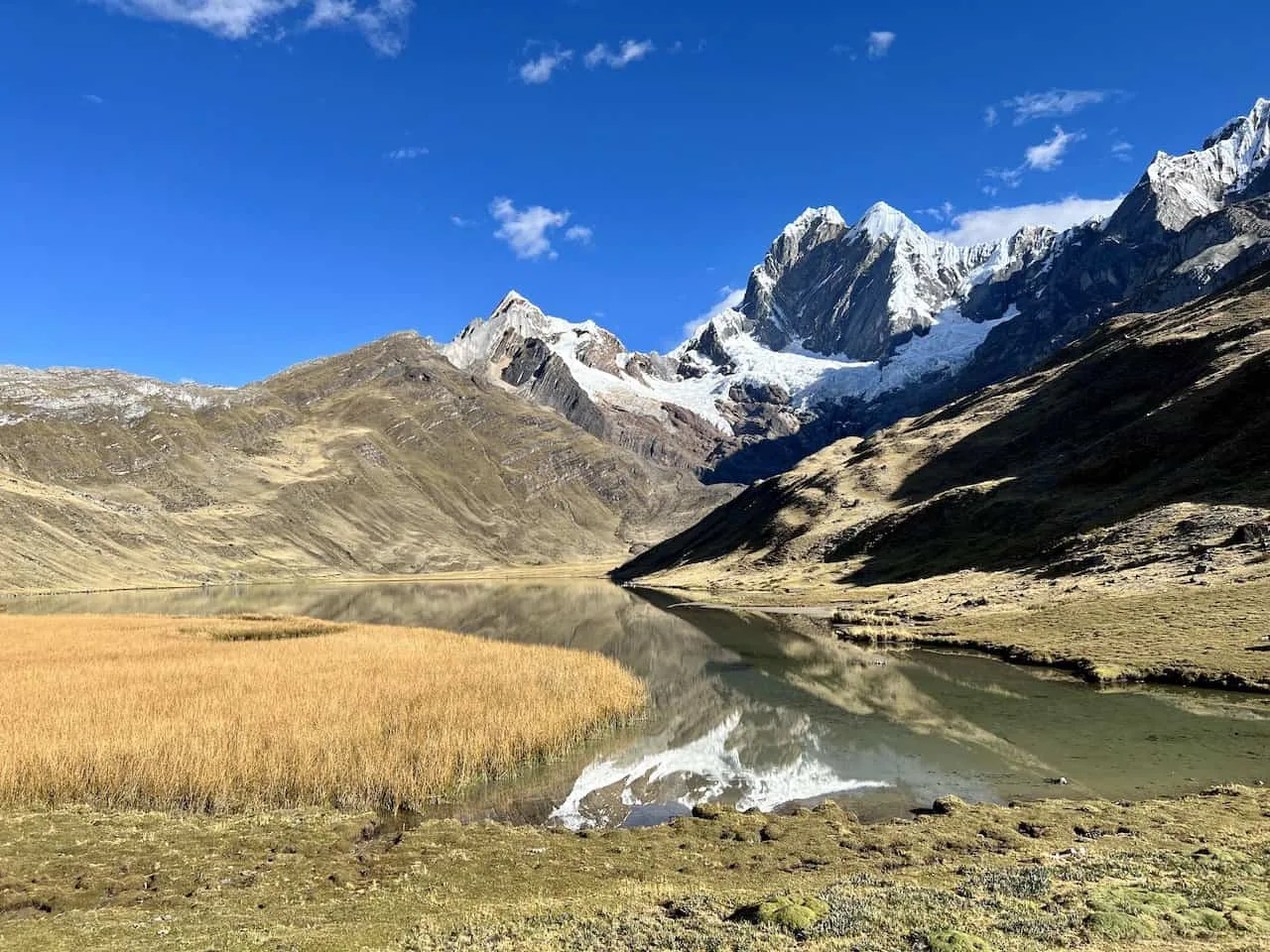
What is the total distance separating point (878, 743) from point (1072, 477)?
99.9 metres

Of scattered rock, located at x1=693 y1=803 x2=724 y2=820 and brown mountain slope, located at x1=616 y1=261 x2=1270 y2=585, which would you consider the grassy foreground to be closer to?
Result: scattered rock, located at x1=693 y1=803 x2=724 y2=820

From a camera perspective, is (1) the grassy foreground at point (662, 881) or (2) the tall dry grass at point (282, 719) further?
(2) the tall dry grass at point (282, 719)

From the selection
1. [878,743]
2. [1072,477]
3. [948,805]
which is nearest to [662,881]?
[948,805]

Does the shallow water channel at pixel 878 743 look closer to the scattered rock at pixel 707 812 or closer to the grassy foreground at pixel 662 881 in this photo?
the scattered rock at pixel 707 812

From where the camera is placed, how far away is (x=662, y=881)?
15625 millimetres

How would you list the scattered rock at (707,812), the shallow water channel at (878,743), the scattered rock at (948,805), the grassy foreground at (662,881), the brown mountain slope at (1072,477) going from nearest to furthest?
the grassy foreground at (662,881) < the scattered rock at (948,805) < the scattered rock at (707,812) < the shallow water channel at (878,743) < the brown mountain slope at (1072,477)

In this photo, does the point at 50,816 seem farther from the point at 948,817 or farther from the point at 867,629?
the point at 867,629

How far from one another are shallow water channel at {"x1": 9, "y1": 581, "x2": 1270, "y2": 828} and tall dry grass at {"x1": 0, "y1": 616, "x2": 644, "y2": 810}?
224 centimetres

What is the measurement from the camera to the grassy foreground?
12.0m

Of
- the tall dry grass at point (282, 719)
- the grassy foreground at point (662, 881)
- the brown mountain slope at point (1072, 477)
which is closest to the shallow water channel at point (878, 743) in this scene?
the tall dry grass at point (282, 719)

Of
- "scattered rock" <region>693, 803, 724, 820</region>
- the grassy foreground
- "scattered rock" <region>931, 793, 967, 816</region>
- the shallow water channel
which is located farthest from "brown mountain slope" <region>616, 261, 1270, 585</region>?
"scattered rock" <region>693, 803, 724, 820</region>

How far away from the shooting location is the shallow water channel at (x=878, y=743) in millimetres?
A: 23422

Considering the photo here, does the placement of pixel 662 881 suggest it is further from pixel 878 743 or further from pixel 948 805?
pixel 878 743

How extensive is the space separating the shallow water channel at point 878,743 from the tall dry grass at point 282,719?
224cm
